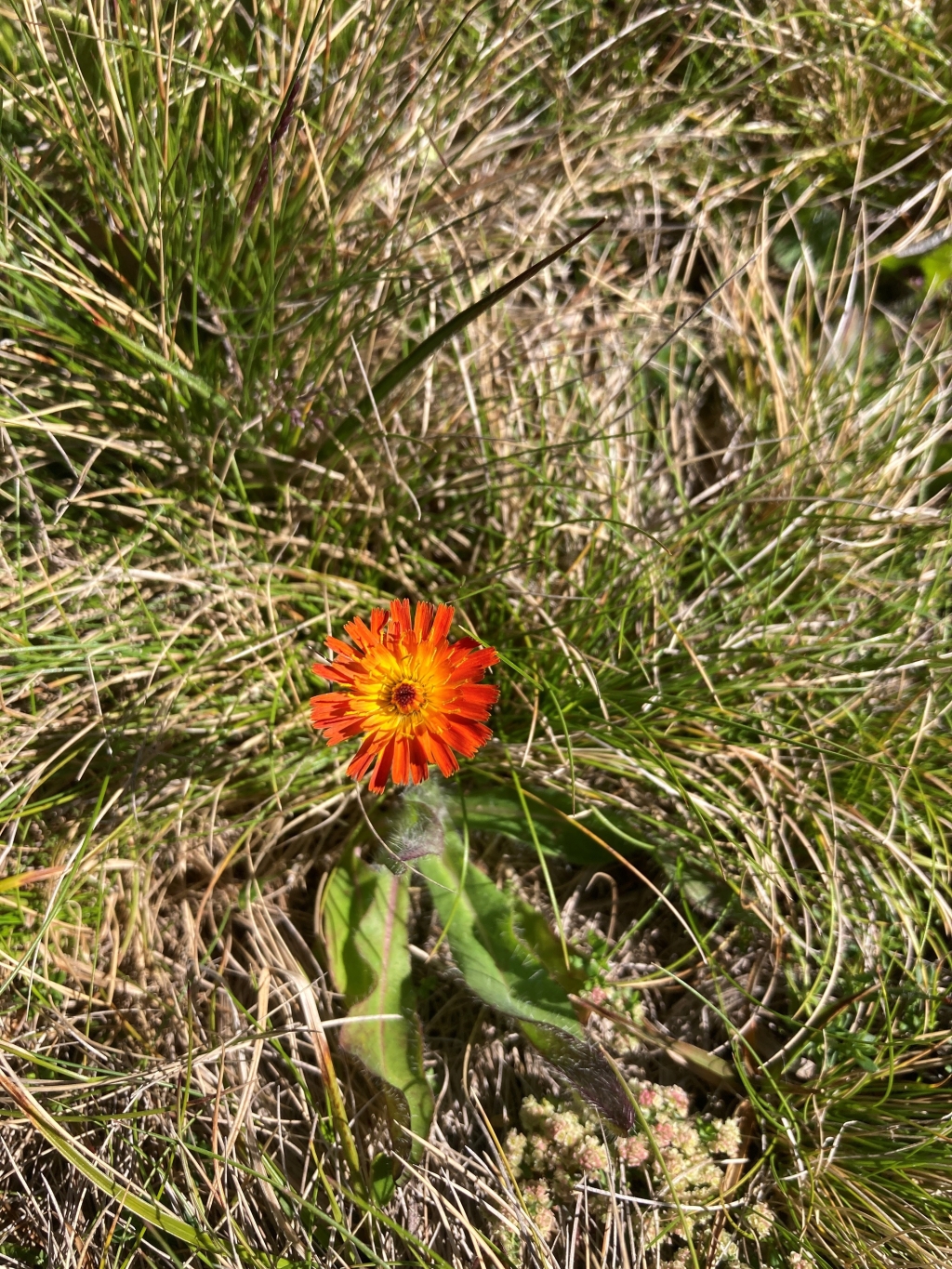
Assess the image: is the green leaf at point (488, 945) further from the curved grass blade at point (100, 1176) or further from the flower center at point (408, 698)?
the curved grass blade at point (100, 1176)

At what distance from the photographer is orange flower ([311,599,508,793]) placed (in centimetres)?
133

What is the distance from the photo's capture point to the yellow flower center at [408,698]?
1388mm

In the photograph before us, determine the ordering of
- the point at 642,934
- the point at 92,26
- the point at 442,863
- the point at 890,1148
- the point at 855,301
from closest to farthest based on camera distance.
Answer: the point at 92,26 → the point at 890,1148 → the point at 442,863 → the point at 642,934 → the point at 855,301

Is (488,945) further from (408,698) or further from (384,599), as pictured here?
(384,599)

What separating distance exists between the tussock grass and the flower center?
26 centimetres

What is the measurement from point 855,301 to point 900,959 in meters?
1.67

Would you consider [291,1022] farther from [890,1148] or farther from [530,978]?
[890,1148]

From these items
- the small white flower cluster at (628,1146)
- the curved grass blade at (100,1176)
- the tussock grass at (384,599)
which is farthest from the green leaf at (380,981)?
the curved grass blade at (100,1176)

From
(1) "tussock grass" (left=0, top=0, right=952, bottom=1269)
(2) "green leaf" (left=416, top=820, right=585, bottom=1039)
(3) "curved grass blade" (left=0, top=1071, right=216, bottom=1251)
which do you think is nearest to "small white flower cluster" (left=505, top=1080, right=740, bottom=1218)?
(1) "tussock grass" (left=0, top=0, right=952, bottom=1269)

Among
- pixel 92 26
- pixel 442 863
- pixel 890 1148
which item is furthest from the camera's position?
pixel 442 863

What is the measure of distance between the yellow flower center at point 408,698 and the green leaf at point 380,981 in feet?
1.72

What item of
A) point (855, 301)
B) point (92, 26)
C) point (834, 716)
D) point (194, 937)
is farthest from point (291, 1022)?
point (855, 301)

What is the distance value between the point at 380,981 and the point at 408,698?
694 millimetres

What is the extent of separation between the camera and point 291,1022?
1812 mm
